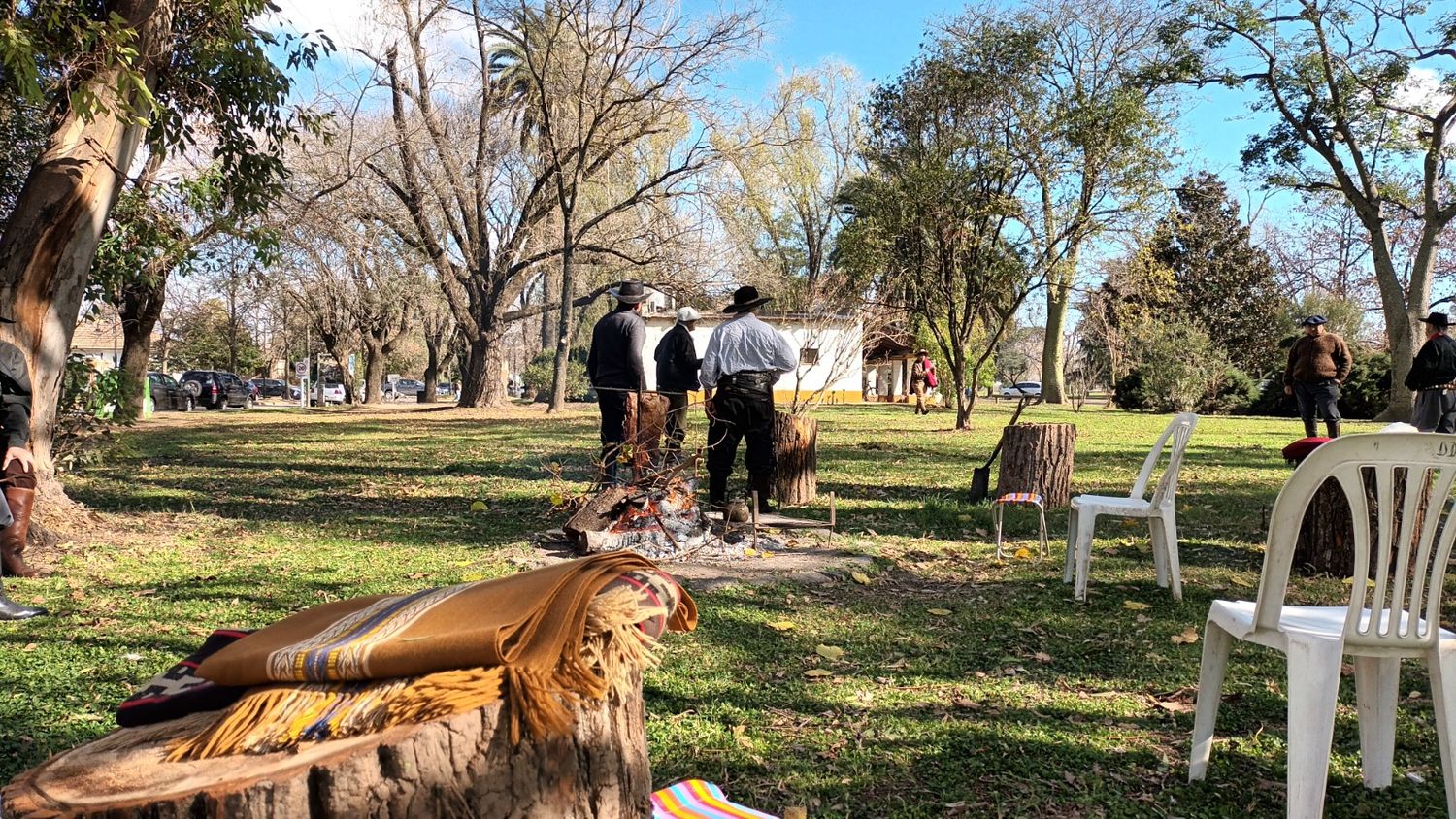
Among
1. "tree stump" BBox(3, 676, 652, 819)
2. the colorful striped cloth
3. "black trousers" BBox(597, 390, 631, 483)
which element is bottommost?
the colorful striped cloth

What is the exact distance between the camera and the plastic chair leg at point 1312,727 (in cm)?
257

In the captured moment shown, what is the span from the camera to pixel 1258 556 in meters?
6.67

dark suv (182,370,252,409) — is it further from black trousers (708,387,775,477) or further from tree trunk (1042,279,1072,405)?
black trousers (708,387,775,477)

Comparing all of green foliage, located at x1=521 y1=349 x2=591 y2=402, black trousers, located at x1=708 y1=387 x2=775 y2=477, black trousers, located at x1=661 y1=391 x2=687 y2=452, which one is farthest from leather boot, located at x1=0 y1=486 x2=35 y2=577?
green foliage, located at x1=521 y1=349 x2=591 y2=402

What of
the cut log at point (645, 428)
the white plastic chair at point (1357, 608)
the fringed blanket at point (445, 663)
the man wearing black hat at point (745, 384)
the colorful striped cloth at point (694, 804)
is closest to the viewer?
the fringed blanket at point (445, 663)

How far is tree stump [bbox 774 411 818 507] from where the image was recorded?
8.98m

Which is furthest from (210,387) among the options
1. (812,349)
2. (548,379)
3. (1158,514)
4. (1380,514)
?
(1380,514)

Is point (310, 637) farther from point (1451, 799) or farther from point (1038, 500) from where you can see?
point (1038, 500)

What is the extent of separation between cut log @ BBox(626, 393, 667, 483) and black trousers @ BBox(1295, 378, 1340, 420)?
925 centimetres

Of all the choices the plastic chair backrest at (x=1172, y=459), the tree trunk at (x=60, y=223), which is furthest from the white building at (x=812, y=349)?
the tree trunk at (x=60, y=223)

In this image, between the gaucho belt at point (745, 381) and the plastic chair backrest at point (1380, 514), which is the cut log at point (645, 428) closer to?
the gaucho belt at point (745, 381)

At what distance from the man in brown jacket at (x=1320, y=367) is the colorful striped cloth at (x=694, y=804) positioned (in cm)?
1211

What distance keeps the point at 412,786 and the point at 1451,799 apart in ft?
9.55

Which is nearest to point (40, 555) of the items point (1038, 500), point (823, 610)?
point (823, 610)
